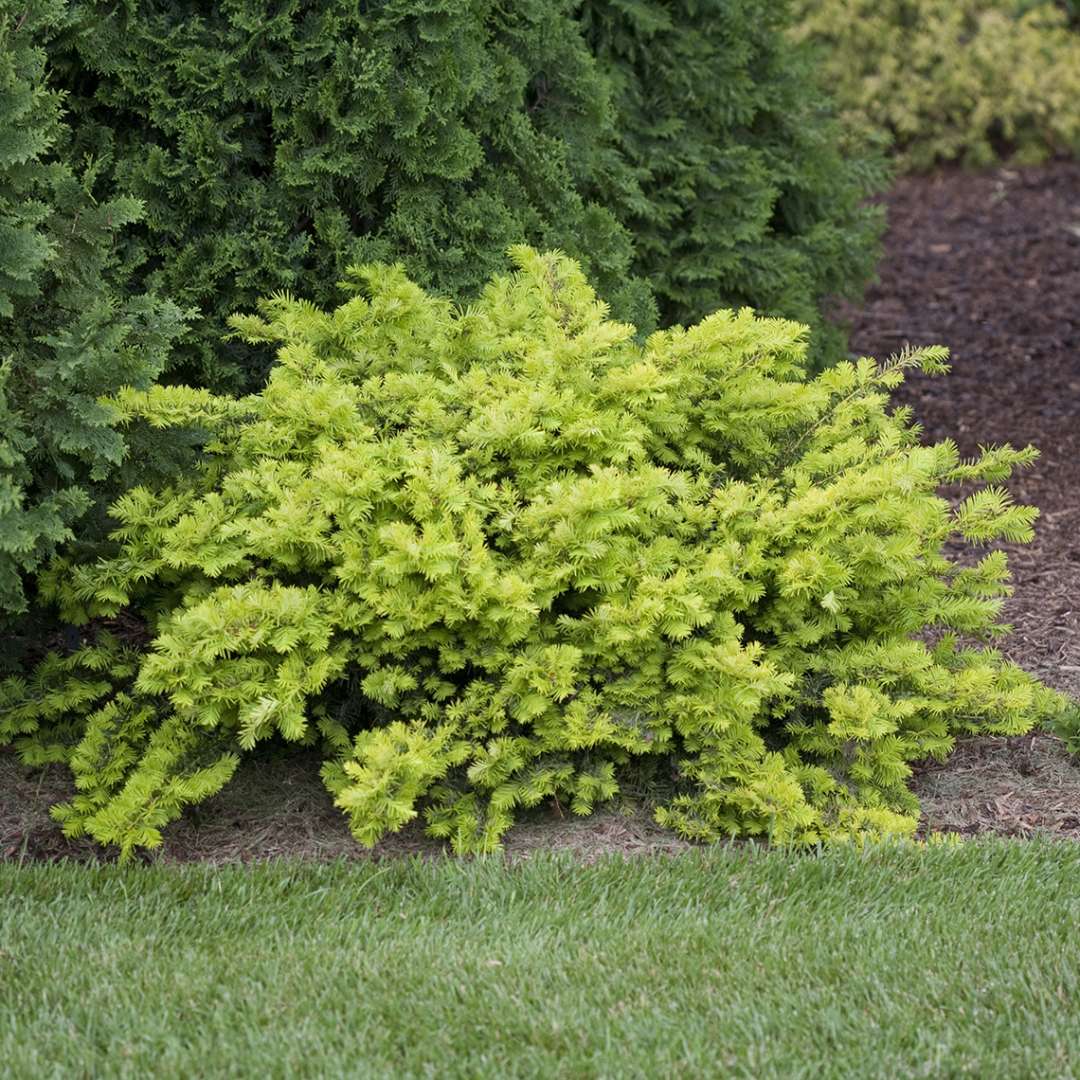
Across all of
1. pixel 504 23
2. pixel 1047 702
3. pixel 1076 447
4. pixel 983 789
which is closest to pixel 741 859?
pixel 983 789

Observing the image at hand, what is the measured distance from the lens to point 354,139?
4.53 meters

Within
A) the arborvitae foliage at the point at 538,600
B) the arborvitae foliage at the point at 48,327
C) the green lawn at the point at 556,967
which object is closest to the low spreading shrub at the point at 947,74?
the arborvitae foliage at the point at 538,600

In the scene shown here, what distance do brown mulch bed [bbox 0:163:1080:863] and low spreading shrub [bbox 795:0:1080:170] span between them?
343 millimetres

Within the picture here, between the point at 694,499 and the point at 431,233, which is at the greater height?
the point at 431,233

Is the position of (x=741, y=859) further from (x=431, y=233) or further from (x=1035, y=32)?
(x=1035, y=32)

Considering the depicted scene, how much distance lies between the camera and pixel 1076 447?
690cm

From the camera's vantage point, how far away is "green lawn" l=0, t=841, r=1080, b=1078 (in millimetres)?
2975

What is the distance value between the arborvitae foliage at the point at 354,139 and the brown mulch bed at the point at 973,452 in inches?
56.4

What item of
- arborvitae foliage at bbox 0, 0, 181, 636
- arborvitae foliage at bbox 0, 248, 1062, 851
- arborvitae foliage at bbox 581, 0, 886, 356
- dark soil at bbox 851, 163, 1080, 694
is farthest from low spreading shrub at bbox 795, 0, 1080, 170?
arborvitae foliage at bbox 0, 0, 181, 636

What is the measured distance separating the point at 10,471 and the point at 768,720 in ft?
7.10

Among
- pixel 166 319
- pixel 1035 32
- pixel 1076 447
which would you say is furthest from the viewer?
pixel 1035 32

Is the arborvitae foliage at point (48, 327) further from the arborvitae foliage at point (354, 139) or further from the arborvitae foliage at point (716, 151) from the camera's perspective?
the arborvitae foliage at point (716, 151)

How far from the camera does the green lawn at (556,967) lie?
2.97 metres

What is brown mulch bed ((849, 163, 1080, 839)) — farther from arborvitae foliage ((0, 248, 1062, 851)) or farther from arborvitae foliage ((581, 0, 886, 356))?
arborvitae foliage ((581, 0, 886, 356))
